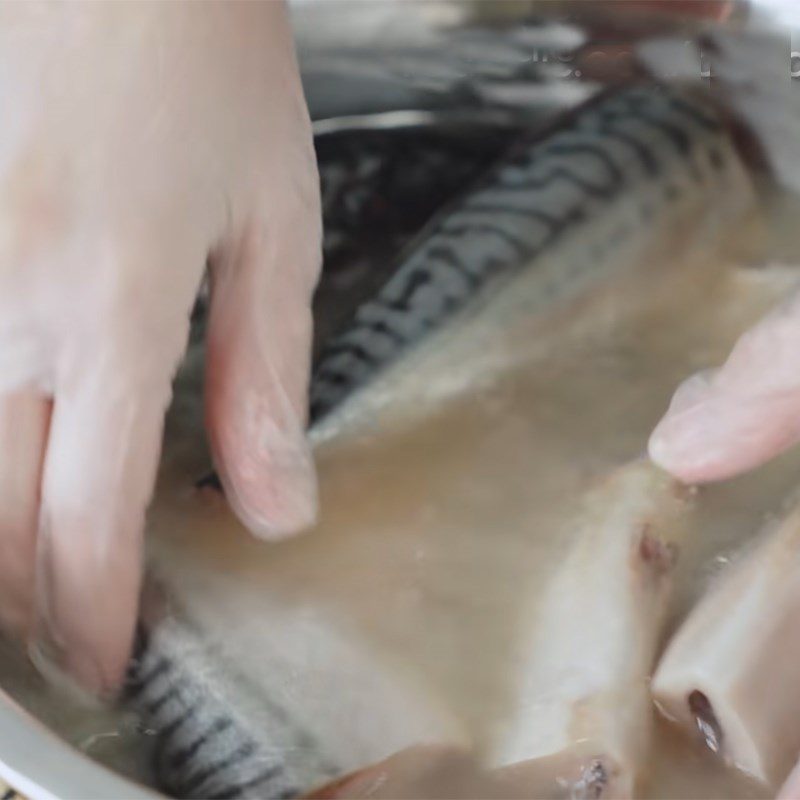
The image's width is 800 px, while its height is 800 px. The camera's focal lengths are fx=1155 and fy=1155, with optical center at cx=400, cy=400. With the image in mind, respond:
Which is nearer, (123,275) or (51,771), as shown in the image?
(51,771)

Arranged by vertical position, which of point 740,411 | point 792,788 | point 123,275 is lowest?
point 792,788

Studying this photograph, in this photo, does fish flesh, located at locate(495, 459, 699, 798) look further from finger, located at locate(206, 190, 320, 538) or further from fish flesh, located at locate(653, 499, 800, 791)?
finger, located at locate(206, 190, 320, 538)

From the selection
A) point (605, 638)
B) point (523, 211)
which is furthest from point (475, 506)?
point (523, 211)

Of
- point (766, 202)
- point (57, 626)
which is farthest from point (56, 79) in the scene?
point (766, 202)

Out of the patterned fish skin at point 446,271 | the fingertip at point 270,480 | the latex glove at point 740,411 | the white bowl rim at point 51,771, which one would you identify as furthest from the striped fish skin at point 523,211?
the white bowl rim at point 51,771

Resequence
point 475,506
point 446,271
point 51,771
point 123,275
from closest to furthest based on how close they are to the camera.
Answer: point 51,771, point 123,275, point 475,506, point 446,271

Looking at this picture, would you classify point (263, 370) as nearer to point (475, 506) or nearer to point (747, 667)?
point (475, 506)

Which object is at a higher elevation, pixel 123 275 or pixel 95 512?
pixel 123 275
